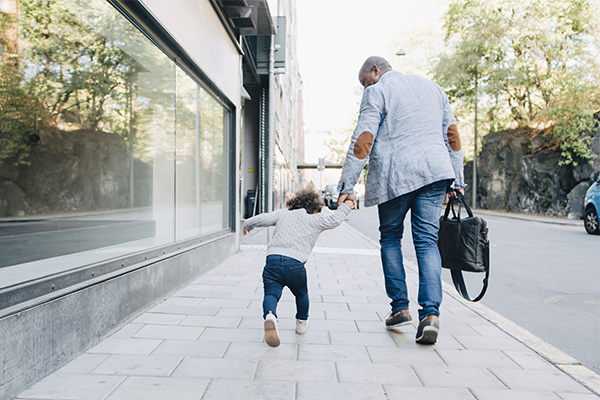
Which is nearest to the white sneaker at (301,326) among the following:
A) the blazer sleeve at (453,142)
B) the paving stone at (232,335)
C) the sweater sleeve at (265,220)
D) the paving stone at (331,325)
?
the paving stone at (331,325)

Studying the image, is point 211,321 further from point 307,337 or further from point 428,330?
point 428,330

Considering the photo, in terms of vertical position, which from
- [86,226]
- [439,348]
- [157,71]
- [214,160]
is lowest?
[439,348]

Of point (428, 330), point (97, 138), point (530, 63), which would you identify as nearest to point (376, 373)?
point (428, 330)

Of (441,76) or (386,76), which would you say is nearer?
(386,76)

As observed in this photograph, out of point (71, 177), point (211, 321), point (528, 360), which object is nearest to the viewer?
point (528, 360)

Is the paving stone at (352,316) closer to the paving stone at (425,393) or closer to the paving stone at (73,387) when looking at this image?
the paving stone at (425,393)

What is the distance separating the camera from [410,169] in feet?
10.5

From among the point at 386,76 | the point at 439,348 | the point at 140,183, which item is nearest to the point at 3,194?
the point at 140,183

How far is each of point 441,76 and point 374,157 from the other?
26040 mm

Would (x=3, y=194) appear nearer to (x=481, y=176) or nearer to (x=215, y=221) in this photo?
(x=215, y=221)

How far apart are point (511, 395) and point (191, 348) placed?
1905 millimetres

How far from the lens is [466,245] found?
3389mm

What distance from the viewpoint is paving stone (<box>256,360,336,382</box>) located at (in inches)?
100

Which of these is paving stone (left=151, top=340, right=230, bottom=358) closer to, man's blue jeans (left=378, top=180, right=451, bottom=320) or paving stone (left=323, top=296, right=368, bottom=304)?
man's blue jeans (left=378, top=180, right=451, bottom=320)
